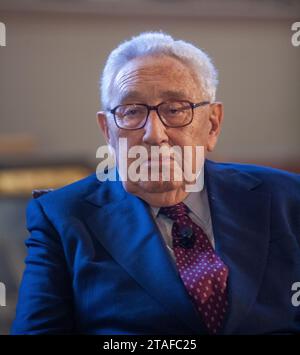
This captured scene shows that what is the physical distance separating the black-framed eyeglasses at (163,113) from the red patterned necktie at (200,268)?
0.19 m

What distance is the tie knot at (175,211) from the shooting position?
1189mm

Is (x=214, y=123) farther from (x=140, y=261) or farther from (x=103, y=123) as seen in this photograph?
(x=140, y=261)

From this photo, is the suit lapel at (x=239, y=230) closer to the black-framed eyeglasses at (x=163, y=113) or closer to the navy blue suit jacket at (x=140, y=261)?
the navy blue suit jacket at (x=140, y=261)

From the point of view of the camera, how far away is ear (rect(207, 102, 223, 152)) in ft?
4.01

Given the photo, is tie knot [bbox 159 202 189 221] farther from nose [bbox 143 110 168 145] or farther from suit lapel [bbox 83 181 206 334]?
nose [bbox 143 110 168 145]

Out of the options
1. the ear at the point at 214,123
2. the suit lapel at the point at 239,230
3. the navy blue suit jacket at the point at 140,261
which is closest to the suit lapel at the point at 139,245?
the navy blue suit jacket at the point at 140,261

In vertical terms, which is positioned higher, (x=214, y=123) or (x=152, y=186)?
(x=214, y=123)

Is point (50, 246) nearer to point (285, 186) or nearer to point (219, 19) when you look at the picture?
point (285, 186)

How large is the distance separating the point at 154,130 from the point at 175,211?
0.60 ft

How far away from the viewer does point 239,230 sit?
122 cm

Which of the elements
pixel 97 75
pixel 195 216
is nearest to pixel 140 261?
pixel 195 216

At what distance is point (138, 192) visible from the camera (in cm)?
120

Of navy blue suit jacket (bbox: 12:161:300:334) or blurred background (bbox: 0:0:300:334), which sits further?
blurred background (bbox: 0:0:300:334)

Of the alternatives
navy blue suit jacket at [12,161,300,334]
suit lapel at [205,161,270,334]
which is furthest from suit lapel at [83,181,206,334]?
suit lapel at [205,161,270,334]
